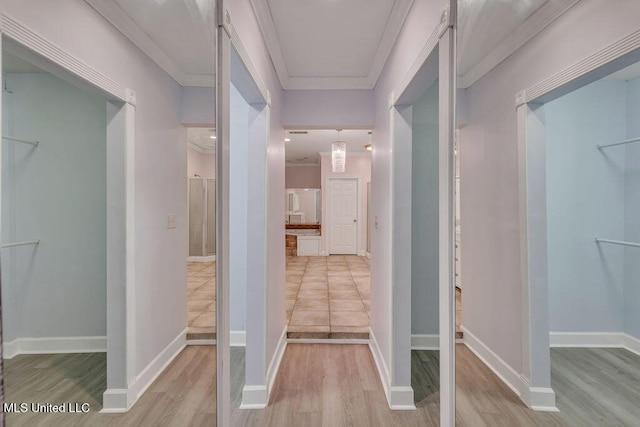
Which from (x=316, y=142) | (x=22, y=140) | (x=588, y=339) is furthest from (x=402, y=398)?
(x=316, y=142)

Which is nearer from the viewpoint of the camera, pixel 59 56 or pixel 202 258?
pixel 59 56

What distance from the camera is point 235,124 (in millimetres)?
2695

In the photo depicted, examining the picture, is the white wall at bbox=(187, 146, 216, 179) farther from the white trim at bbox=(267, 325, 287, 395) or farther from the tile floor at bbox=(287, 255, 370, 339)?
the tile floor at bbox=(287, 255, 370, 339)

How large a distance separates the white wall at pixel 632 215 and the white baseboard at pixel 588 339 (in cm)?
3

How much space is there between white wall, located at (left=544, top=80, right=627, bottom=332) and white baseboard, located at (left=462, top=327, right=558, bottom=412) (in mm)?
159

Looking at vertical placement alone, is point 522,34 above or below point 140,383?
above

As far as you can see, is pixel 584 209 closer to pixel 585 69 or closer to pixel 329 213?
pixel 585 69

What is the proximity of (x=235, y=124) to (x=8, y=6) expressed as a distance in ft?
7.74

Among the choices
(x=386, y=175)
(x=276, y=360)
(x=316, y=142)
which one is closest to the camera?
(x=386, y=175)

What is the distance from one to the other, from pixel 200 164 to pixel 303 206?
24.1 ft

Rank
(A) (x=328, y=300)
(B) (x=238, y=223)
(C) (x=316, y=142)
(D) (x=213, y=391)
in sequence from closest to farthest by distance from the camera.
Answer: (D) (x=213, y=391)
(B) (x=238, y=223)
(A) (x=328, y=300)
(C) (x=316, y=142)

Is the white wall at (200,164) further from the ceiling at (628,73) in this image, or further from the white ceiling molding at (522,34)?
the ceiling at (628,73)

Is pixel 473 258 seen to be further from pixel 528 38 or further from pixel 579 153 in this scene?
pixel 528 38

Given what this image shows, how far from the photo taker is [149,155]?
705 mm
